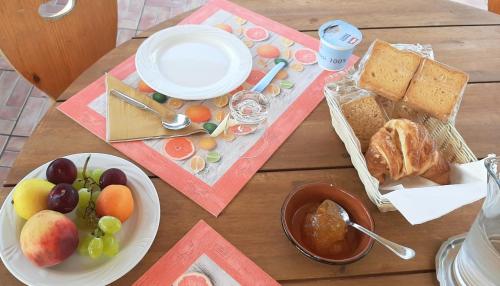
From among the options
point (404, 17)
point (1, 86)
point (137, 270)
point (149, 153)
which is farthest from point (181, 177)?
point (1, 86)

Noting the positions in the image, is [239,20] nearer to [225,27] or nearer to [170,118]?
[225,27]

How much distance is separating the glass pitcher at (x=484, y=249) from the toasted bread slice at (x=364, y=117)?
0.25 meters

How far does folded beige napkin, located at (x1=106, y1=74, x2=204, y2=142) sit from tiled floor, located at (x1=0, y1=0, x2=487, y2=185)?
834 mm

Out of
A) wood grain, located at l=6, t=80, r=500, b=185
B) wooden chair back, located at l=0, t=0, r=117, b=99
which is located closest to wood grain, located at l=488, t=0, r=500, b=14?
wood grain, located at l=6, t=80, r=500, b=185

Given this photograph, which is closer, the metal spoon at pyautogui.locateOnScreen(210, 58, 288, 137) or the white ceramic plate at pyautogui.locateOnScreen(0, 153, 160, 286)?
the white ceramic plate at pyautogui.locateOnScreen(0, 153, 160, 286)

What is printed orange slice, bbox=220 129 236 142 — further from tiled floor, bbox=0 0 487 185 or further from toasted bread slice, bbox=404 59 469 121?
tiled floor, bbox=0 0 487 185

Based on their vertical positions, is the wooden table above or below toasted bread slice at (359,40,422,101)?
below

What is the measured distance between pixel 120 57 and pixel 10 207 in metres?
0.44

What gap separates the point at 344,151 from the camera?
2.82ft

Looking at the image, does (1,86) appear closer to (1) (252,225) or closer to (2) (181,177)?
(2) (181,177)

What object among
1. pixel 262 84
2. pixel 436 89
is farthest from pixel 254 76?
pixel 436 89

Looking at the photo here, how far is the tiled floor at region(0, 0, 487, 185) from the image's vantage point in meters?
1.69

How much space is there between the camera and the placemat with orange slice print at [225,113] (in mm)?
796

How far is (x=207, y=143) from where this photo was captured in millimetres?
852
